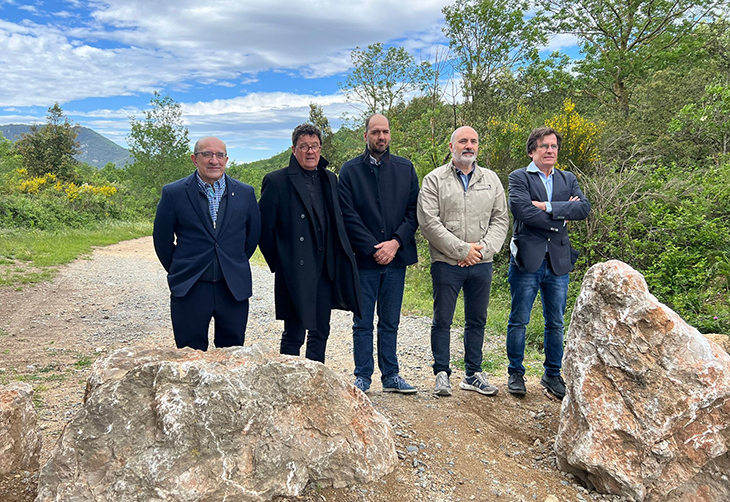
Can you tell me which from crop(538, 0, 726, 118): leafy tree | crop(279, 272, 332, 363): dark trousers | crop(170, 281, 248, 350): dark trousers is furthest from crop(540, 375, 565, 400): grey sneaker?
crop(538, 0, 726, 118): leafy tree

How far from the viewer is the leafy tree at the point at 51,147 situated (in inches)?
1248

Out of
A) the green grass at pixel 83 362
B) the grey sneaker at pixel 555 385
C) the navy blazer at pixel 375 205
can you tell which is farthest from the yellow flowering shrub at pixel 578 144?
the green grass at pixel 83 362

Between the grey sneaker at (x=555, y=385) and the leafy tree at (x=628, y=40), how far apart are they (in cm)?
1589

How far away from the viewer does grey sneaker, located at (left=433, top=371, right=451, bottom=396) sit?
4.57 m

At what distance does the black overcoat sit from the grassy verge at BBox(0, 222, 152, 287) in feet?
28.8

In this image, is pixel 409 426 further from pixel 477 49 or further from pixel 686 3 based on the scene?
pixel 686 3

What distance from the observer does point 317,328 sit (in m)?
4.25

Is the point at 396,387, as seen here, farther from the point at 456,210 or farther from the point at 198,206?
the point at 198,206

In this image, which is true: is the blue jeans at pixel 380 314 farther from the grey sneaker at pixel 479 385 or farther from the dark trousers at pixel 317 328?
the grey sneaker at pixel 479 385

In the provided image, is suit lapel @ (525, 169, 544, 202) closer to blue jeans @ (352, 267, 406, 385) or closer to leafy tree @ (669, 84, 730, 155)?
blue jeans @ (352, 267, 406, 385)

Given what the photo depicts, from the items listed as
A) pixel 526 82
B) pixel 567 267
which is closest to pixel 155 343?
pixel 567 267

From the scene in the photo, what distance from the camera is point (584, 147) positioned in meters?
10.7

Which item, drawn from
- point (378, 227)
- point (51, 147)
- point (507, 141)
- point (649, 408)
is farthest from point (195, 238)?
point (51, 147)

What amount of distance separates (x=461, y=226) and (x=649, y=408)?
1969 mm
